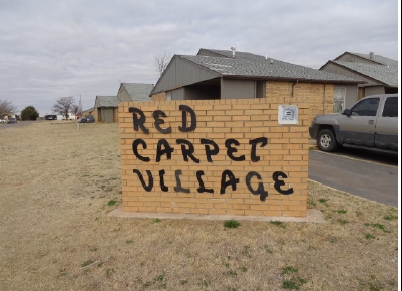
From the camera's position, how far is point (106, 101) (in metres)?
46.1

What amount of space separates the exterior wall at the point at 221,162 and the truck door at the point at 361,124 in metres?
4.97

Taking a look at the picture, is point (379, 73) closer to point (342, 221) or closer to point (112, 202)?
point (342, 221)

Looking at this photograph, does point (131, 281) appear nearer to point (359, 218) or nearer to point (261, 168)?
point (261, 168)

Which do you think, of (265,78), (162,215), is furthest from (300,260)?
(265,78)

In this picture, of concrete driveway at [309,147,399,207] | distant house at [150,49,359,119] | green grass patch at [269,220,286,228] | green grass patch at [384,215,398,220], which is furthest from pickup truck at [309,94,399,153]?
green grass patch at [269,220,286,228]

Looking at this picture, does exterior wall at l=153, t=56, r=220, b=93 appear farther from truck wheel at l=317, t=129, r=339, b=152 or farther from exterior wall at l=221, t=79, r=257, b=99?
truck wheel at l=317, t=129, r=339, b=152

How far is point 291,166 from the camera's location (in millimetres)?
3670

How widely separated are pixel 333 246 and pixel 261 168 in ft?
4.26

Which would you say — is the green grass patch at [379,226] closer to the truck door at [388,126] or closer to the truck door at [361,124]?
the truck door at [388,126]

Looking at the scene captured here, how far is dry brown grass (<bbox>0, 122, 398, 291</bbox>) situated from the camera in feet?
8.12

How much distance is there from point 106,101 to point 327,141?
43645 mm

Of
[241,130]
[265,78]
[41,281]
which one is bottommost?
[41,281]

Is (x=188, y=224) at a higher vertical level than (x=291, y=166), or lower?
lower

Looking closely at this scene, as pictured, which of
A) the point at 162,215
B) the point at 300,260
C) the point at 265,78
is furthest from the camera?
the point at 265,78
